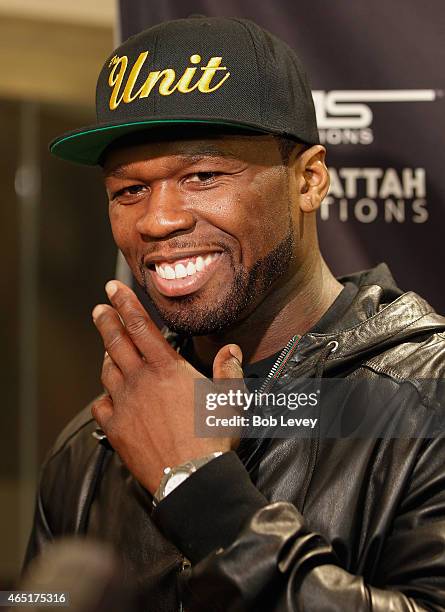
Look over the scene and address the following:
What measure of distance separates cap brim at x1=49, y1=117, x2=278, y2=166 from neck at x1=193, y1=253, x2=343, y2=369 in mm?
234

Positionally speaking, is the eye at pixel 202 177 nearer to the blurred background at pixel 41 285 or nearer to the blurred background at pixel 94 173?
the blurred background at pixel 94 173

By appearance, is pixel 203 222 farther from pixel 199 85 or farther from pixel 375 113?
pixel 375 113

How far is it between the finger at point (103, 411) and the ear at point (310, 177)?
39cm

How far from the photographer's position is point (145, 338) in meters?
1.18

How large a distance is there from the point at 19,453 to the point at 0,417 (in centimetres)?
11

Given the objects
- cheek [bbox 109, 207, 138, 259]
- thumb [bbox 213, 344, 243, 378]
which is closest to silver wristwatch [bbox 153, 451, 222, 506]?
thumb [bbox 213, 344, 243, 378]

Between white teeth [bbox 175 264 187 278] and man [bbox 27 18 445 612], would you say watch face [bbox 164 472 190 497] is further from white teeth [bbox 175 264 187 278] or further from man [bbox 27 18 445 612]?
white teeth [bbox 175 264 187 278]

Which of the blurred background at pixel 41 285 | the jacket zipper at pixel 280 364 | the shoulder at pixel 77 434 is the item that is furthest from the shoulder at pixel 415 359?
the blurred background at pixel 41 285

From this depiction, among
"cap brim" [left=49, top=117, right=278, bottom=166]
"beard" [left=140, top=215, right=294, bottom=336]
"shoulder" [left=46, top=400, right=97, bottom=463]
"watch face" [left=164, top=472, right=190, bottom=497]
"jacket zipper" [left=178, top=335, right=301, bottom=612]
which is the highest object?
"cap brim" [left=49, top=117, right=278, bottom=166]

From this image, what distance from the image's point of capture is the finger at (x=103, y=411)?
3.94 feet

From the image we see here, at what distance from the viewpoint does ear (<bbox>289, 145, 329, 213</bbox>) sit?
134 centimetres

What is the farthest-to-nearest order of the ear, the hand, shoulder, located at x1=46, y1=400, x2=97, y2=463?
shoulder, located at x1=46, y1=400, x2=97, y2=463, the ear, the hand

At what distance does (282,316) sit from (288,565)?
454 millimetres

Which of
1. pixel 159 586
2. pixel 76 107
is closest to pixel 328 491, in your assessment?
pixel 159 586
